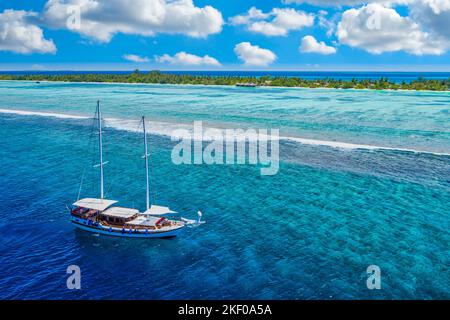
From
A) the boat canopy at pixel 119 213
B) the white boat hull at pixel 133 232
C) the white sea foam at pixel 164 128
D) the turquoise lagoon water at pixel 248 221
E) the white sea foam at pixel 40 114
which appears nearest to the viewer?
the turquoise lagoon water at pixel 248 221

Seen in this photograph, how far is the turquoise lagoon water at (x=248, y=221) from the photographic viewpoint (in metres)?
28.6

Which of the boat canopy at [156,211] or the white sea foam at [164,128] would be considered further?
the white sea foam at [164,128]

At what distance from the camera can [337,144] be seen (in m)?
69.4

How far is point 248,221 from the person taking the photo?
38719 mm

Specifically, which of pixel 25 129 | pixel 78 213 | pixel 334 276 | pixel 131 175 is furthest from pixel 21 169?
pixel 334 276

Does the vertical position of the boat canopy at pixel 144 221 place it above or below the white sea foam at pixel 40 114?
below

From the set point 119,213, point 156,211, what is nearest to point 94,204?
point 119,213

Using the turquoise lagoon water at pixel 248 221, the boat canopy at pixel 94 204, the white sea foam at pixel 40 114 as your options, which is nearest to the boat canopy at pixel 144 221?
the turquoise lagoon water at pixel 248 221

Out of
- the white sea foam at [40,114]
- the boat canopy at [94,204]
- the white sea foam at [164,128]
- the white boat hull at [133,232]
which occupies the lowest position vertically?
the white boat hull at [133,232]

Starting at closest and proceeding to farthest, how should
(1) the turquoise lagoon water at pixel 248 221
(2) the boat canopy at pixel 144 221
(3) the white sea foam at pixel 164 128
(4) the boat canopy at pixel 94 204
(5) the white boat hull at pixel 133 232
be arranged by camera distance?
(1) the turquoise lagoon water at pixel 248 221 → (5) the white boat hull at pixel 133 232 → (2) the boat canopy at pixel 144 221 → (4) the boat canopy at pixel 94 204 → (3) the white sea foam at pixel 164 128

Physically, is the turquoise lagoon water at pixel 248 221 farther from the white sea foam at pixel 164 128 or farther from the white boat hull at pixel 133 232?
the white sea foam at pixel 164 128

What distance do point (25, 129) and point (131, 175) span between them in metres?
45.9

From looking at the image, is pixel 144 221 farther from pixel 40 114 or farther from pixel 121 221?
pixel 40 114

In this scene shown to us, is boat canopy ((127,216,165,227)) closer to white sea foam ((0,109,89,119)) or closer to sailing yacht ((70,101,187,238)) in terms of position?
sailing yacht ((70,101,187,238))
